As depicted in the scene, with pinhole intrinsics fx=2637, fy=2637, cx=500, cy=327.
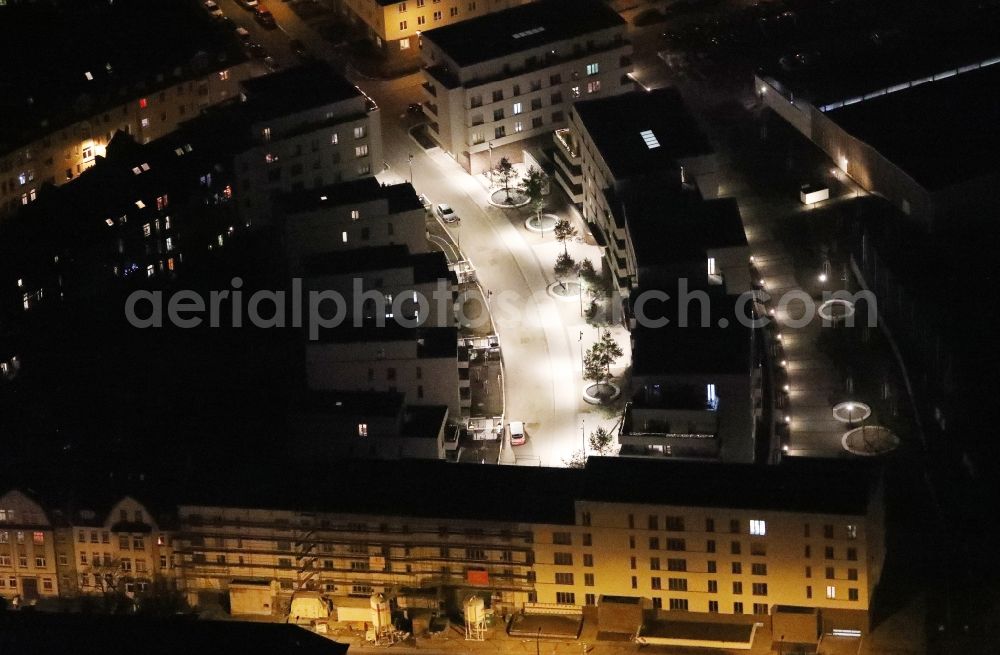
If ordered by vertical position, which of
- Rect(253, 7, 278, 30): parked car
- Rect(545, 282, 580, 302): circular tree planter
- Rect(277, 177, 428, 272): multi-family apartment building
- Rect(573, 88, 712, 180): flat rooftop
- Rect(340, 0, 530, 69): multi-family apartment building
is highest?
Rect(253, 7, 278, 30): parked car

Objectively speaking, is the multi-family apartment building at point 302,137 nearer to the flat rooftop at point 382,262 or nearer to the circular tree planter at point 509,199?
the circular tree planter at point 509,199

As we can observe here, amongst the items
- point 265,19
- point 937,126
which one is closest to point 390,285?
point 937,126

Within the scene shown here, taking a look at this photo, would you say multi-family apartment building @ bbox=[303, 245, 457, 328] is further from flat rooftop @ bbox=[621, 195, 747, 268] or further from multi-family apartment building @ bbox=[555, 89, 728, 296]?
flat rooftop @ bbox=[621, 195, 747, 268]

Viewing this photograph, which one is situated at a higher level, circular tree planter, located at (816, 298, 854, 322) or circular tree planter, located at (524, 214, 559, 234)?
circular tree planter, located at (524, 214, 559, 234)

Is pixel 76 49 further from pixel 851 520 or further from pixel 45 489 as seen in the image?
pixel 851 520

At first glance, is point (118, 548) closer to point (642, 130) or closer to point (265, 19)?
point (642, 130)

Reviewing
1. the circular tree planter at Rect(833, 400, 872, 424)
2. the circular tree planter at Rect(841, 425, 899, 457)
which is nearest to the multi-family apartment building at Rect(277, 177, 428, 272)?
the circular tree planter at Rect(833, 400, 872, 424)

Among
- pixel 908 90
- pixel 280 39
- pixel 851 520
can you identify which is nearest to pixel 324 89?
pixel 280 39
